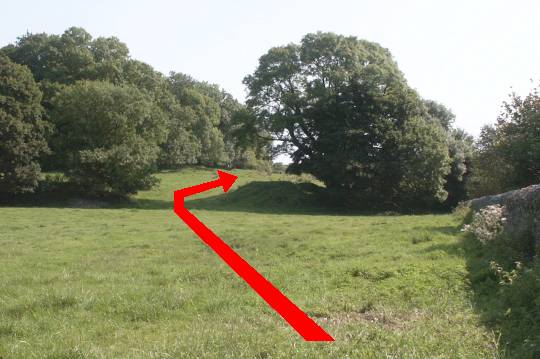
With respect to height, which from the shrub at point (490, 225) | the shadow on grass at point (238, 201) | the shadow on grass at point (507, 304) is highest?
the shrub at point (490, 225)

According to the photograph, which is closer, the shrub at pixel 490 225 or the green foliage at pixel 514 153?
the shrub at pixel 490 225

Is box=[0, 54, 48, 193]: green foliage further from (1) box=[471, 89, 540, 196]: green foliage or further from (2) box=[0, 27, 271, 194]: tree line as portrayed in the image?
(1) box=[471, 89, 540, 196]: green foliage

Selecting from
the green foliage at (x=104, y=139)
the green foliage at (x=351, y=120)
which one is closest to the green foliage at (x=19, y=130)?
the green foliage at (x=104, y=139)

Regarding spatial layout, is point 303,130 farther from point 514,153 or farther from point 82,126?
point 514,153

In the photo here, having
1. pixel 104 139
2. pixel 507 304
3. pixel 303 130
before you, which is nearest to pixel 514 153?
pixel 507 304

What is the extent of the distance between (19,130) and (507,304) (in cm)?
4247

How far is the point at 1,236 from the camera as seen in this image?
2153 cm

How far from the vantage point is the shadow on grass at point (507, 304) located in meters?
5.91

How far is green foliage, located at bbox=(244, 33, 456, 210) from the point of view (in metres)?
41.7

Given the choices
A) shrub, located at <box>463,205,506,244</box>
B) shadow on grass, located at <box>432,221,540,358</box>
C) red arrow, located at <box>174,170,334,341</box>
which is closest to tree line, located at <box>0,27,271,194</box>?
red arrow, located at <box>174,170,334,341</box>

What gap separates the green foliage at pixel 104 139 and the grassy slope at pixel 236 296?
22.5 metres

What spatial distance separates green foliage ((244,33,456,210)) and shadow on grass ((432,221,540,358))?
31.0 m

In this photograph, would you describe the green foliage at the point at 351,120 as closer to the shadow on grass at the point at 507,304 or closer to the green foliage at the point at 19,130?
the green foliage at the point at 19,130

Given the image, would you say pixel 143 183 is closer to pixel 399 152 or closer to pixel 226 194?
pixel 226 194
